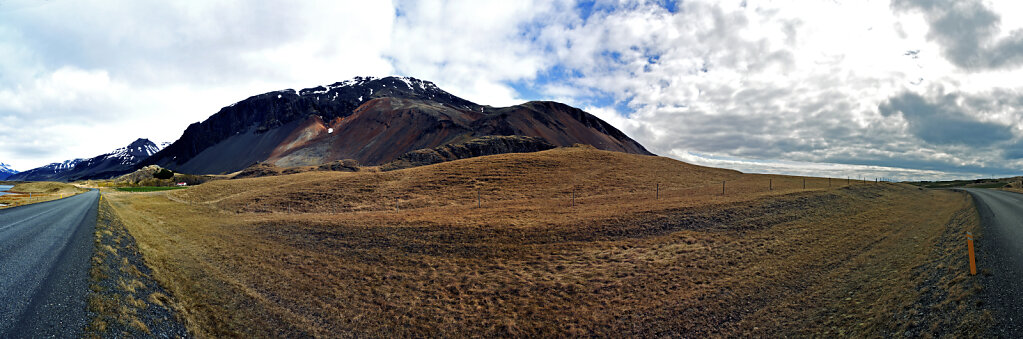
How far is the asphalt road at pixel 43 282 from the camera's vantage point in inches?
222

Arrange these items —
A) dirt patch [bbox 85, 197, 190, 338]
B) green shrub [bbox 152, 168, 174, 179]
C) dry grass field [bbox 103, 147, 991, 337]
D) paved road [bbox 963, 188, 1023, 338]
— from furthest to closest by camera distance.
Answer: green shrub [bbox 152, 168, 174, 179]
dry grass field [bbox 103, 147, 991, 337]
dirt patch [bbox 85, 197, 190, 338]
paved road [bbox 963, 188, 1023, 338]

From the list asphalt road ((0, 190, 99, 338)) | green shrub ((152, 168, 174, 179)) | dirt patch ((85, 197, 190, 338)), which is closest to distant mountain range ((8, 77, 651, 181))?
green shrub ((152, 168, 174, 179))

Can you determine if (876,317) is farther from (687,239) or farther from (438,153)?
(438,153)

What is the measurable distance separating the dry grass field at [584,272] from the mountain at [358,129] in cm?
9211

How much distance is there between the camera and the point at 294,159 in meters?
132

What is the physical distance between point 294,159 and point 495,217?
443 feet

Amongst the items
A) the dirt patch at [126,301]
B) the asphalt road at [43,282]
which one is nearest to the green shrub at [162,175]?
the asphalt road at [43,282]

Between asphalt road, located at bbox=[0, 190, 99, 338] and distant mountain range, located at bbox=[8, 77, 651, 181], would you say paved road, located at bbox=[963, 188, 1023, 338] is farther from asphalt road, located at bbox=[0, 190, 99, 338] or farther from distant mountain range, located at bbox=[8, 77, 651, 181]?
distant mountain range, located at bbox=[8, 77, 651, 181]

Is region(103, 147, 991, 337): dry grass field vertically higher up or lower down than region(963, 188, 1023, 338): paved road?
lower down

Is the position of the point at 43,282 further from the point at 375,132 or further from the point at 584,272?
the point at 375,132

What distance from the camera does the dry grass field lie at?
26.4 ft

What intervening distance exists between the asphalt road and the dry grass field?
1.65m

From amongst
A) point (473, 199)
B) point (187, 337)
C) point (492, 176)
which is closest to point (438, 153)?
point (492, 176)

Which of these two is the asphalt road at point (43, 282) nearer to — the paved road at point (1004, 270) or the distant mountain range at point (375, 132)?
the paved road at point (1004, 270)
